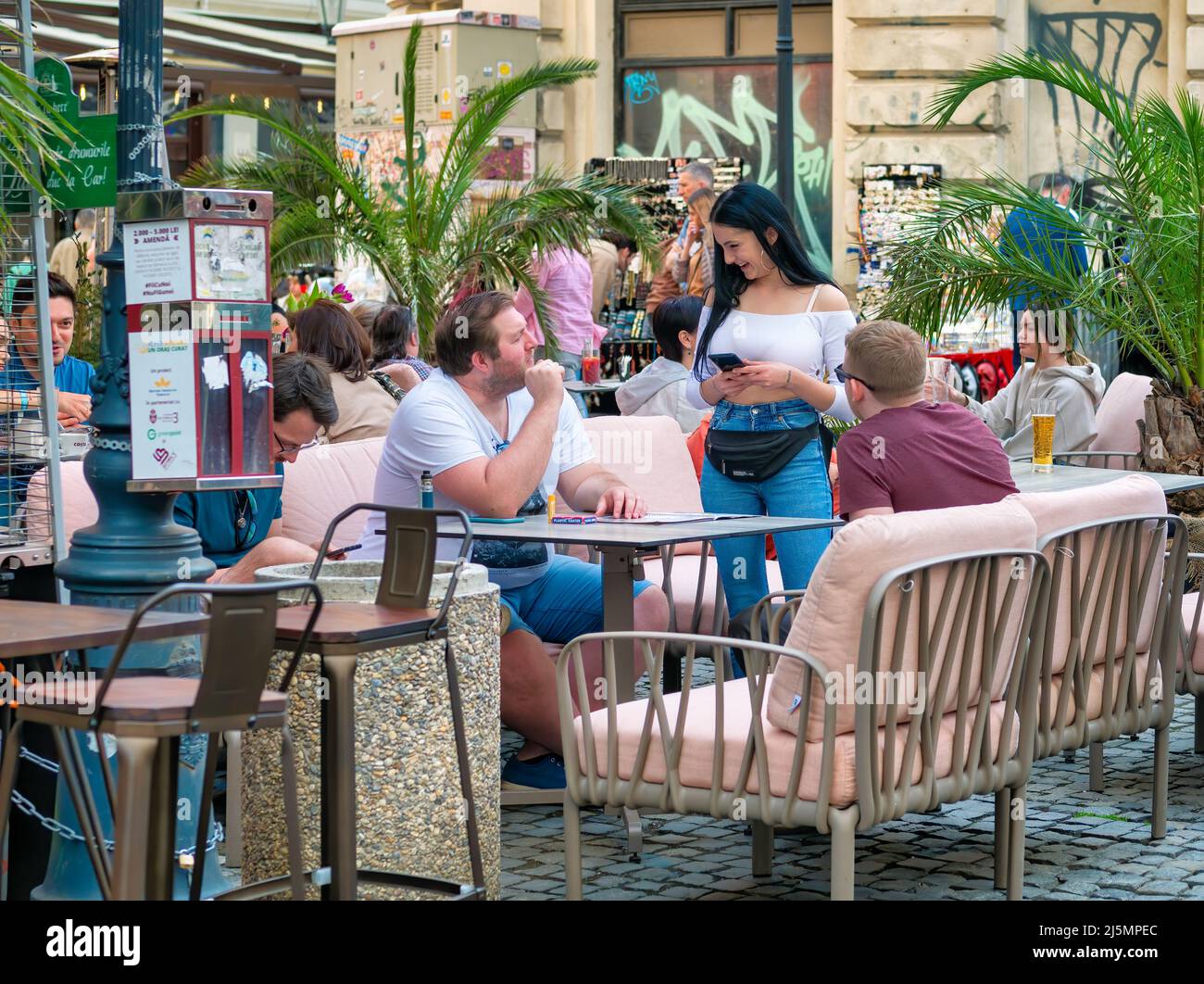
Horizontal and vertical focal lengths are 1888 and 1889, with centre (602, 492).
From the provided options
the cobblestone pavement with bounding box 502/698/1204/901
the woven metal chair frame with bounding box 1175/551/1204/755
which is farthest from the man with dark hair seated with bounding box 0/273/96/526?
the woven metal chair frame with bounding box 1175/551/1204/755

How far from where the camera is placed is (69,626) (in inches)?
139

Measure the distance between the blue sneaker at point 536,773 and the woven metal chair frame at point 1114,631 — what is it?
1577mm

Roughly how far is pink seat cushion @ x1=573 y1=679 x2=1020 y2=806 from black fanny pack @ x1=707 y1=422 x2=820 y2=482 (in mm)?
1756

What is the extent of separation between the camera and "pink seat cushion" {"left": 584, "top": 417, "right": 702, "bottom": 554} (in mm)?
7555

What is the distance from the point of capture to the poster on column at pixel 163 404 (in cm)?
404

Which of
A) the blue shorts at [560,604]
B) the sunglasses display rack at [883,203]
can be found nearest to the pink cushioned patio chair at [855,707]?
the blue shorts at [560,604]

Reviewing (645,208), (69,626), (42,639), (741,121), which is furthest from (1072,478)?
(741,121)

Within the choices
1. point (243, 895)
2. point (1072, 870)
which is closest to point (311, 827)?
point (243, 895)

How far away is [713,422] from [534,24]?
34.2 ft

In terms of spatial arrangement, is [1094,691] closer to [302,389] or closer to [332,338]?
[302,389]

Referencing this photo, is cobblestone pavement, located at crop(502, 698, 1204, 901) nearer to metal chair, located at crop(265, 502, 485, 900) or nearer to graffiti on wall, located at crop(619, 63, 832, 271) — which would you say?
metal chair, located at crop(265, 502, 485, 900)

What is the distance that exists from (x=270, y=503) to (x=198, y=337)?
6.55 feet
